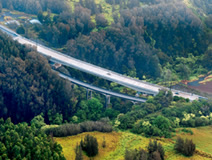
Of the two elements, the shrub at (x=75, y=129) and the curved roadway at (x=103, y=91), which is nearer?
the shrub at (x=75, y=129)

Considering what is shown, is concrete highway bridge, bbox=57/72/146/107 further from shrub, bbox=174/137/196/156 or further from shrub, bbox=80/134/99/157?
shrub, bbox=80/134/99/157

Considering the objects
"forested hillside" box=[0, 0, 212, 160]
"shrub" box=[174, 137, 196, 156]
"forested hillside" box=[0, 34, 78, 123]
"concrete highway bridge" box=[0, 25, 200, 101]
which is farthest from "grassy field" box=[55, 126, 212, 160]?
"forested hillside" box=[0, 34, 78, 123]

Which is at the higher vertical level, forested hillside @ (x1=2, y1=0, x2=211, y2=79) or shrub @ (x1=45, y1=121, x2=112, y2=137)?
forested hillside @ (x1=2, y1=0, x2=211, y2=79)

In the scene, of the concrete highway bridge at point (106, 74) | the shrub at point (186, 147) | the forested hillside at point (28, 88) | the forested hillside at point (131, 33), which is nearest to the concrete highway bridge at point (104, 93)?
the concrete highway bridge at point (106, 74)

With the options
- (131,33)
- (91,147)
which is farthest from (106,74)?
(91,147)

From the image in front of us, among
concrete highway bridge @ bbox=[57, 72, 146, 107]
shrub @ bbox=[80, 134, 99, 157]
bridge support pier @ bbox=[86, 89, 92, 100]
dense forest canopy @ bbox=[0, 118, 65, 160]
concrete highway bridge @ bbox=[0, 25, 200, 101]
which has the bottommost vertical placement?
bridge support pier @ bbox=[86, 89, 92, 100]

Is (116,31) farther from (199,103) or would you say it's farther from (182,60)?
(199,103)

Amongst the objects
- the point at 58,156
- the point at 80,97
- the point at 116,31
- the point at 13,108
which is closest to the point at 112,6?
the point at 116,31

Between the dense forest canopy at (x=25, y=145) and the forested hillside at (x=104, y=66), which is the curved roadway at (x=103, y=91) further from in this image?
the dense forest canopy at (x=25, y=145)
